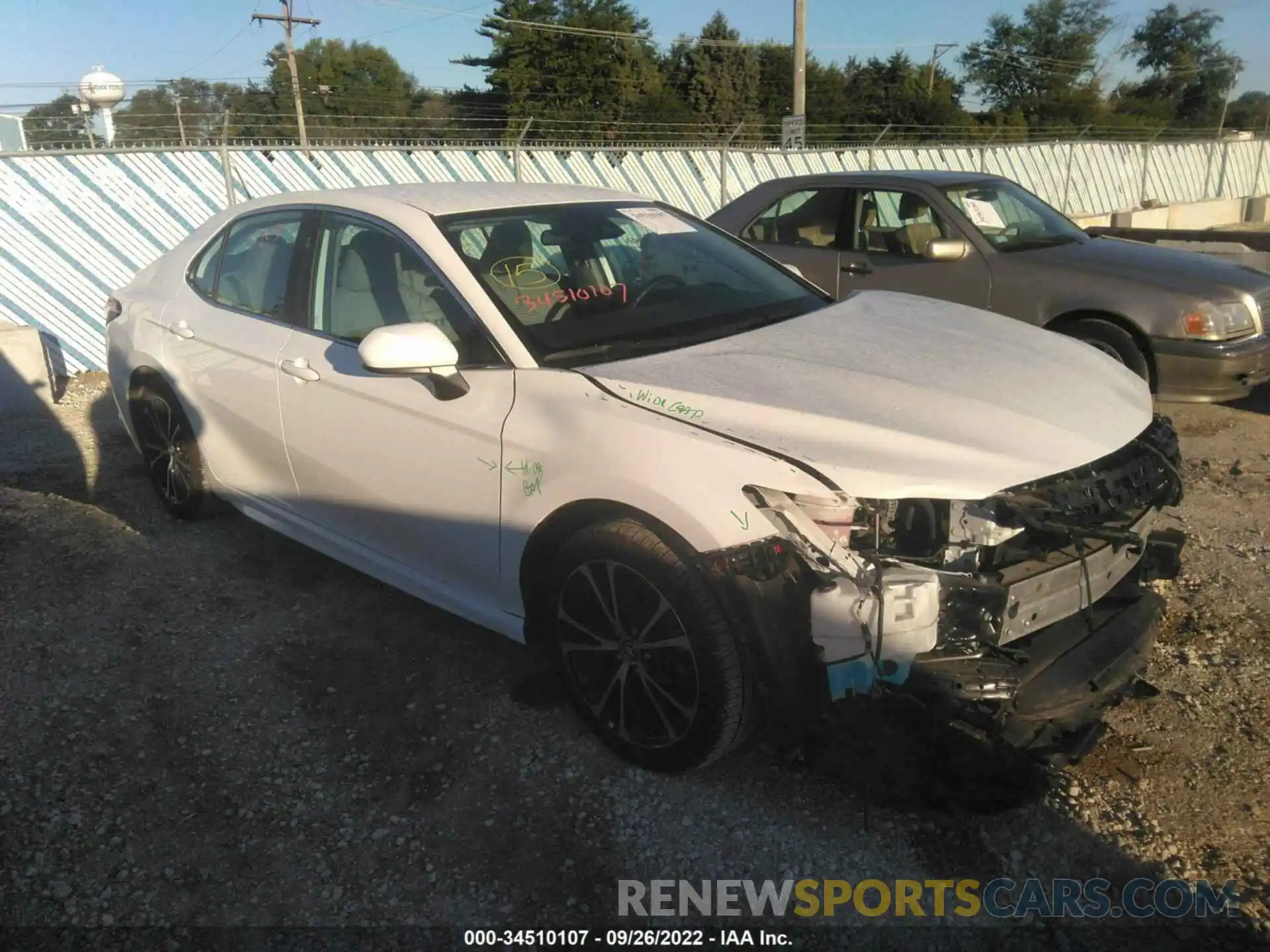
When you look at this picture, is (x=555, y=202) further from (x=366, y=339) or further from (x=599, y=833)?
(x=599, y=833)

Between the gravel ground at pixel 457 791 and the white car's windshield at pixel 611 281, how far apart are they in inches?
48.4

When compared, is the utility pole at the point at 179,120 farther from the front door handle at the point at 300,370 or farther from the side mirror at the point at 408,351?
the side mirror at the point at 408,351

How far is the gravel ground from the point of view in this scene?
254cm

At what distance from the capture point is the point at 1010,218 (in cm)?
700

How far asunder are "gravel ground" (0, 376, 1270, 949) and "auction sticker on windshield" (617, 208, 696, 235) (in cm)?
174

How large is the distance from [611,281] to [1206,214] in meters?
25.8

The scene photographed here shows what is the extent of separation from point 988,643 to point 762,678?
57 centimetres

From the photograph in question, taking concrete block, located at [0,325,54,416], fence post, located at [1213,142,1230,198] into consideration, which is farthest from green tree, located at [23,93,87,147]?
fence post, located at [1213,142,1230,198]

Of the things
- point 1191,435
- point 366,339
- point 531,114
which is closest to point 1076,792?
point 366,339

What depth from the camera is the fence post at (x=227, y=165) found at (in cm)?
999

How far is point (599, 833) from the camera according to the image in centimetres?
275

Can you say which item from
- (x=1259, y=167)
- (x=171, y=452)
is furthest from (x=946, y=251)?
(x=1259, y=167)

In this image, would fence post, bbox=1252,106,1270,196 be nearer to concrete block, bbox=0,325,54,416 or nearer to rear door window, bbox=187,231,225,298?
concrete block, bbox=0,325,54,416

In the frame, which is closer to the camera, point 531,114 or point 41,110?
point 41,110
